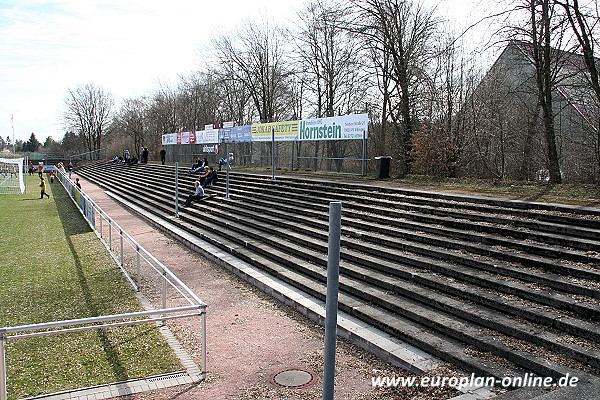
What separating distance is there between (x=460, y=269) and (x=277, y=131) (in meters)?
17.5

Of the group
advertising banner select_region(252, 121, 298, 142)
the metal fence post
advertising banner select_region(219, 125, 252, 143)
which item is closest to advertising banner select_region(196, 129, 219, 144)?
advertising banner select_region(219, 125, 252, 143)

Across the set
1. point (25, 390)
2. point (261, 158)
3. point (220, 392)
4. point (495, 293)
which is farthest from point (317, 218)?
point (261, 158)

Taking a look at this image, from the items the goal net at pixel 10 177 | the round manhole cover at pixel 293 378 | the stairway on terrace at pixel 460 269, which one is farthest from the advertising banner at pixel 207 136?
the round manhole cover at pixel 293 378

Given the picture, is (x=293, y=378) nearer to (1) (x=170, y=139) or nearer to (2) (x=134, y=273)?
(2) (x=134, y=273)

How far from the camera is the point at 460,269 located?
24.9ft

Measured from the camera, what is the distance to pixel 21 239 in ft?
52.0

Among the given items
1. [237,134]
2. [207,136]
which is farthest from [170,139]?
[237,134]

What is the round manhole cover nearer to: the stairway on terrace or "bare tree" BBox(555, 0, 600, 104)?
the stairway on terrace

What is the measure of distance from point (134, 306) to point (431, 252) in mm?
5779

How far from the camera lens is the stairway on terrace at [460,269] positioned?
5453 millimetres

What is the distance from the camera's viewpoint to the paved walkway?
5176mm

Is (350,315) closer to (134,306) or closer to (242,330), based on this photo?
(242,330)

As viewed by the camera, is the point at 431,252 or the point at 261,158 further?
the point at 261,158

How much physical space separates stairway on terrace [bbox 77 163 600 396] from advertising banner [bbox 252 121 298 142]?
348 inches
